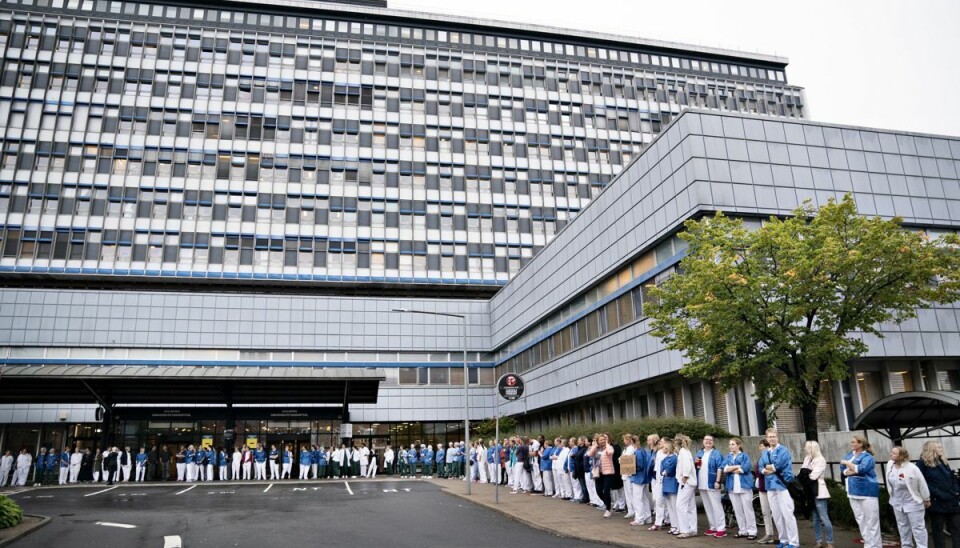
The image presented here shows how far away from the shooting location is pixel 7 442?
47906 mm

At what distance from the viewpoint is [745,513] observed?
1264 centimetres

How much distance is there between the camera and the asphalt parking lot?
12.6 metres

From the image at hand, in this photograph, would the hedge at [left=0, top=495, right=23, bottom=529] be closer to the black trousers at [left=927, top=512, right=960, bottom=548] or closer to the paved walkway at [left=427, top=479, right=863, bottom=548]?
the paved walkway at [left=427, top=479, right=863, bottom=548]

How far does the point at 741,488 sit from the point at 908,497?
9.21ft

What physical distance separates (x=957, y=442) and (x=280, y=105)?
56920mm

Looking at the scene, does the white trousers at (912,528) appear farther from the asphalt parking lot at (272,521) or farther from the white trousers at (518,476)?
the white trousers at (518,476)

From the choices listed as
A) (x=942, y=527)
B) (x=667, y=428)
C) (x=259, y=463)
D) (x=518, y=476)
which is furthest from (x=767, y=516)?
(x=259, y=463)

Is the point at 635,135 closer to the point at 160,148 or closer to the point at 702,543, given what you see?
the point at 160,148

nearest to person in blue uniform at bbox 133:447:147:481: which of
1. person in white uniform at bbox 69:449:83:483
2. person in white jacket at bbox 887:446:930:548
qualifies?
person in white uniform at bbox 69:449:83:483

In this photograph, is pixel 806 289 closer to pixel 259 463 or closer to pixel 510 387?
pixel 510 387

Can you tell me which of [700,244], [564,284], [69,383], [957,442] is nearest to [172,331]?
[69,383]

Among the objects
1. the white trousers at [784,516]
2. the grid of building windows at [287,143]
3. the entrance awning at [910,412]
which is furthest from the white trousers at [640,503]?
the grid of building windows at [287,143]

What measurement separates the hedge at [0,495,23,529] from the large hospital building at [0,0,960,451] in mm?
20926

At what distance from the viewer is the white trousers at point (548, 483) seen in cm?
2262
